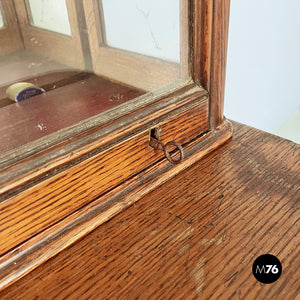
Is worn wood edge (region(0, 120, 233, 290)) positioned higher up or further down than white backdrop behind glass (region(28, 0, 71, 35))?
further down

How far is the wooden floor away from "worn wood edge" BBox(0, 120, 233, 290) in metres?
0.01

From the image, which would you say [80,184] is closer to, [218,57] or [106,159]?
[106,159]

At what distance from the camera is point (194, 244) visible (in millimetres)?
505

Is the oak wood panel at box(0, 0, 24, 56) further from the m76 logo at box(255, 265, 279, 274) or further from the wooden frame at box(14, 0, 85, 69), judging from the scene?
the m76 logo at box(255, 265, 279, 274)

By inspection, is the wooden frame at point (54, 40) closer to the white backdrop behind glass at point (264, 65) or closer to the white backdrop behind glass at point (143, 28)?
the white backdrop behind glass at point (143, 28)

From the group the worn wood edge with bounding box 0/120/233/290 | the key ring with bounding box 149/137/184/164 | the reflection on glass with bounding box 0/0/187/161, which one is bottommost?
the worn wood edge with bounding box 0/120/233/290

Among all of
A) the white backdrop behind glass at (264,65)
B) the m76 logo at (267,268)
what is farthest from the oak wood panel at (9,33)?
the white backdrop behind glass at (264,65)

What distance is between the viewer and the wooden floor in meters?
0.45

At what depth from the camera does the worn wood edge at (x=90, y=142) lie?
448mm

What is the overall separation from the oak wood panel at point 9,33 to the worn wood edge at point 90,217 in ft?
0.86

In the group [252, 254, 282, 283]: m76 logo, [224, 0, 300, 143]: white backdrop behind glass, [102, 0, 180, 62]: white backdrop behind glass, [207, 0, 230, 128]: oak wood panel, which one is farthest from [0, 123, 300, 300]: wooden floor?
[224, 0, 300, 143]: white backdrop behind glass

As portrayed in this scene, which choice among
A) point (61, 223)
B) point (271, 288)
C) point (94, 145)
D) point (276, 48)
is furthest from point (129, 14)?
point (276, 48)

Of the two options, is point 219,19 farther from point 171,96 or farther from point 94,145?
point 94,145

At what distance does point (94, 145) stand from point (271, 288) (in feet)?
0.95
